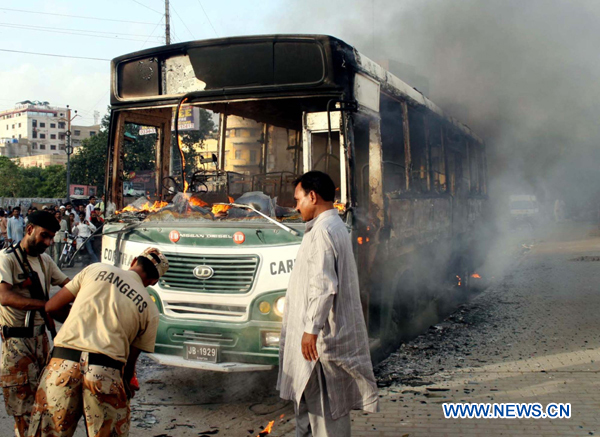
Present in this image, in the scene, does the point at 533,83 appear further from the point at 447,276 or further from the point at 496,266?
the point at 447,276

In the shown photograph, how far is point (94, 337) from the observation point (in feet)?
9.43

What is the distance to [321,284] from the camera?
3.00m

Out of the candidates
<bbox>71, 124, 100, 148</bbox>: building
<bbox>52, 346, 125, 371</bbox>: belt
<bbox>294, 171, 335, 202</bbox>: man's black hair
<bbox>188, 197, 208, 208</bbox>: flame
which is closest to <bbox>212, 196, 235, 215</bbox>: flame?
<bbox>188, 197, 208, 208</bbox>: flame

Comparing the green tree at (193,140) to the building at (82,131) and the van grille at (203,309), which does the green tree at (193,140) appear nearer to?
the van grille at (203,309)

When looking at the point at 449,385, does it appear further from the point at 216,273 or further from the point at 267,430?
the point at 216,273

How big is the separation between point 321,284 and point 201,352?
2004mm

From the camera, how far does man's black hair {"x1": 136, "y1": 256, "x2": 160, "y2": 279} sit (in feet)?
10.4

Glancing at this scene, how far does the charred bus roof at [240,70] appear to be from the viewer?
187 inches

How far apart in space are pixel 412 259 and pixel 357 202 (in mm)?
1993

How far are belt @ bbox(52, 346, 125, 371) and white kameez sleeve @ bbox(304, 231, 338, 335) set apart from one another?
100 centimetres

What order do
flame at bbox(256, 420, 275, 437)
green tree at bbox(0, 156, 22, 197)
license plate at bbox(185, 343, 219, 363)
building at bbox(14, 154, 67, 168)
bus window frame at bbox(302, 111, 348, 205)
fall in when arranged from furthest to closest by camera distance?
building at bbox(14, 154, 67, 168), green tree at bbox(0, 156, 22, 197), bus window frame at bbox(302, 111, 348, 205), license plate at bbox(185, 343, 219, 363), flame at bbox(256, 420, 275, 437)

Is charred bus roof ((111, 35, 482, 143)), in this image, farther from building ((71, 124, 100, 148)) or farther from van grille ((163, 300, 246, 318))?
building ((71, 124, 100, 148))

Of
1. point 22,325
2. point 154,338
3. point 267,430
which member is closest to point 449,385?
point 267,430

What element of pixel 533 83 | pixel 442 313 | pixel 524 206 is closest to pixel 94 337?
pixel 442 313
